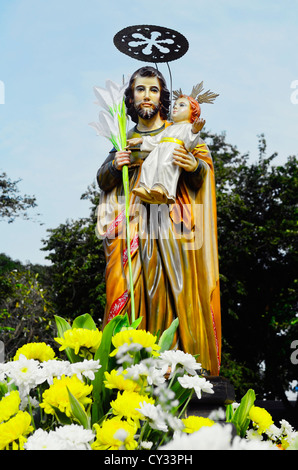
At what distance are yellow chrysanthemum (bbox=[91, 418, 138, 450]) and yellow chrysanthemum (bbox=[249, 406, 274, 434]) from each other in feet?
3.00

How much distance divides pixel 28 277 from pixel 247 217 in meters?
6.60

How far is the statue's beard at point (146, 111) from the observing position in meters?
4.94

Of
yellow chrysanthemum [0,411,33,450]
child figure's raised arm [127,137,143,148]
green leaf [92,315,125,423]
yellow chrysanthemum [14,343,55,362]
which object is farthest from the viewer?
child figure's raised arm [127,137,143,148]

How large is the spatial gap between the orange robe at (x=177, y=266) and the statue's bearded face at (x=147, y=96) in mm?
474

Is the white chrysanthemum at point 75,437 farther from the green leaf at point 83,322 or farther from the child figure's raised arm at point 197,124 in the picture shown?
the child figure's raised arm at point 197,124

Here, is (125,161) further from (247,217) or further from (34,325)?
(247,217)

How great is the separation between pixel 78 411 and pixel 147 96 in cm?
391

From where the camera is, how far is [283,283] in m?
16.8

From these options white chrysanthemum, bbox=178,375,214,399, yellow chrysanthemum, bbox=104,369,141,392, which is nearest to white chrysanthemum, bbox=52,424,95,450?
yellow chrysanthemum, bbox=104,369,141,392

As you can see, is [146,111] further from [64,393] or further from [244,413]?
[64,393]

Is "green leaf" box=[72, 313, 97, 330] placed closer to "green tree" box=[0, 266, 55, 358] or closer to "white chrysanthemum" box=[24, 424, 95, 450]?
"white chrysanthemum" box=[24, 424, 95, 450]

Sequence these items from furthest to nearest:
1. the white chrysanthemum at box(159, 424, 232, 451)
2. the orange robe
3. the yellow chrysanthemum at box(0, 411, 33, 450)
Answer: the orange robe → the yellow chrysanthemum at box(0, 411, 33, 450) → the white chrysanthemum at box(159, 424, 232, 451)

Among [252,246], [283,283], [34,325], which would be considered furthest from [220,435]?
[283,283]

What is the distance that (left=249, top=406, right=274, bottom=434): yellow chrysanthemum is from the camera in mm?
2115
